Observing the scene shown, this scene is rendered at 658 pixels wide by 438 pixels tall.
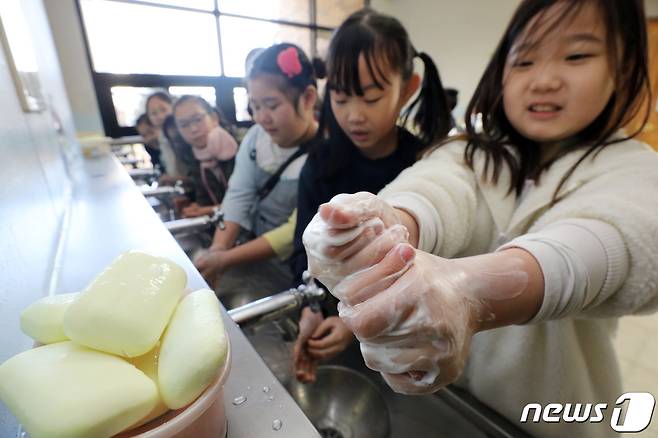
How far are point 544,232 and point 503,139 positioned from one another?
26cm

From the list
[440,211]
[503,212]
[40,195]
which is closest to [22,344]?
[40,195]

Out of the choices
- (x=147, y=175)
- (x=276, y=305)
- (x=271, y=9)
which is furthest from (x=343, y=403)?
(x=271, y=9)

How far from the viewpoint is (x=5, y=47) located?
57 centimetres

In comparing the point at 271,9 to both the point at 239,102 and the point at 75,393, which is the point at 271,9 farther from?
the point at 75,393

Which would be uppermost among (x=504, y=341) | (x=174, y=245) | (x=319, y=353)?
(x=174, y=245)

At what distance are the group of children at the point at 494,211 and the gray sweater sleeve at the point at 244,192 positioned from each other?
0.36m

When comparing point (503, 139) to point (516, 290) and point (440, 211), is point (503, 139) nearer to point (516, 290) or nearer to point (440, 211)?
point (440, 211)

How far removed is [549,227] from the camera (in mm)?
348

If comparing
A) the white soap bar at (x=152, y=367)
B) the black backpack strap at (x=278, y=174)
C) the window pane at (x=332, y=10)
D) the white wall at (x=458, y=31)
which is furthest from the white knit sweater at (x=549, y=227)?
the window pane at (x=332, y=10)

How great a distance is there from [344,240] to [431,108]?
62 centimetres

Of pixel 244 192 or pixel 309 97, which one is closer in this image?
pixel 309 97

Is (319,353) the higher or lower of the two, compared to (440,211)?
lower

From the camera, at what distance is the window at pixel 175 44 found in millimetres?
3008

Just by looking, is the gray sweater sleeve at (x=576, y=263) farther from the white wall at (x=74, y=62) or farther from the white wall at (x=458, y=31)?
the white wall at (x=458, y=31)
